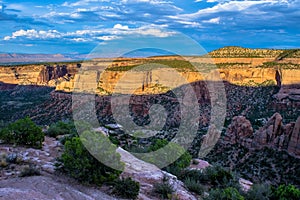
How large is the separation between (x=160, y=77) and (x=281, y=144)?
41721 millimetres

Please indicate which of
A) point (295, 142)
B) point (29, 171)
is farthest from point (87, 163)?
point (295, 142)

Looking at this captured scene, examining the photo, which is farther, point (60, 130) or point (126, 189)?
point (60, 130)

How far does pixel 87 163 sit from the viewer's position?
32.3 ft

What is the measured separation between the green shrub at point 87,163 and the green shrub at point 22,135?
3.47 metres

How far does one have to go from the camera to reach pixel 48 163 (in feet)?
37.0

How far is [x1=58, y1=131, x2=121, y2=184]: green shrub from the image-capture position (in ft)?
32.6

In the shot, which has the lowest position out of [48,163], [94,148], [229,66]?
[48,163]

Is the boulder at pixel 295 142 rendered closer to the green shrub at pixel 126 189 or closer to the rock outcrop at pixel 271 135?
the rock outcrop at pixel 271 135

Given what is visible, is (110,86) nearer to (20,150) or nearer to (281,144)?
(281,144)

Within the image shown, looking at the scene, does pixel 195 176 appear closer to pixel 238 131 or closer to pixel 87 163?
pixel 87 163

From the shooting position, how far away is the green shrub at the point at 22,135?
13.2m

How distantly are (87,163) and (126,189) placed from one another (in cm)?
149

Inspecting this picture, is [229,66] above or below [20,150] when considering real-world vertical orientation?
above

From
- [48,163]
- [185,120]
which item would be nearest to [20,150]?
[48,163]
